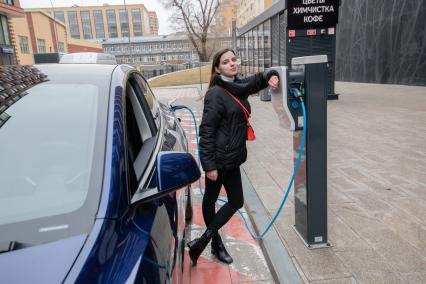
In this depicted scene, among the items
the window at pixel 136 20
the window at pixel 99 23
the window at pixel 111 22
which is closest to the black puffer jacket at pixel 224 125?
the window at pixel 111 22

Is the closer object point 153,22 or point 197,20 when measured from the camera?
point 197,20

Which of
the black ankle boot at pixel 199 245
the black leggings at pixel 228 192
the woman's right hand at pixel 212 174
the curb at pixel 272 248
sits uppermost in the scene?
the woman's right hand at pixel 212 174

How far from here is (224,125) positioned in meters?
2.73

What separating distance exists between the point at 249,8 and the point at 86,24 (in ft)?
290

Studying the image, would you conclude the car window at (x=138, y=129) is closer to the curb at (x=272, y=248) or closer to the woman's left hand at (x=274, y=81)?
the woman's left hand at (x=274, y=81)

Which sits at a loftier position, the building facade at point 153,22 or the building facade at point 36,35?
the building facade at point 153,22

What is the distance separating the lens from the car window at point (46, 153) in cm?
151

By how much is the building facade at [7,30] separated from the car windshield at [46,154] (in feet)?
133

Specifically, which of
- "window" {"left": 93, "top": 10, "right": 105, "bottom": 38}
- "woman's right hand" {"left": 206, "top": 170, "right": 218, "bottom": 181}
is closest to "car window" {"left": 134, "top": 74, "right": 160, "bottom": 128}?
"woman's right hand" {"left": 206, "top": 170, "right": 218, "bottom": 181}

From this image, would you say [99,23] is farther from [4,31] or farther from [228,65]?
[228,65]

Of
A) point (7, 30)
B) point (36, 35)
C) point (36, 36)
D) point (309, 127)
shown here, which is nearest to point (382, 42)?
point (309, 127)

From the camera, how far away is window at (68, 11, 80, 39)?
5074 inches

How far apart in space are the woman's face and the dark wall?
14.6m

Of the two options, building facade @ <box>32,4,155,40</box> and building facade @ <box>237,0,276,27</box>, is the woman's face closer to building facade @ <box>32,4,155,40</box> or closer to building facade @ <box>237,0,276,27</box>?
building facade @ <box>237,0,276,27</box>
